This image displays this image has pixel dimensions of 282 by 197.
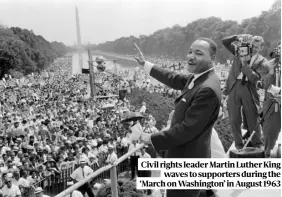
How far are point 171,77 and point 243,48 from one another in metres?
1.49

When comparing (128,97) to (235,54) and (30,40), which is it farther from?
(30,40)

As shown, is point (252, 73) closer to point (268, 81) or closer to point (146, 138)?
point (268, 81)

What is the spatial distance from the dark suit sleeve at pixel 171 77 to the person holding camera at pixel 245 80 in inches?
53.6

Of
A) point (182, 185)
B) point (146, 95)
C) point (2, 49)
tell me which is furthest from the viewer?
point (2, 49)

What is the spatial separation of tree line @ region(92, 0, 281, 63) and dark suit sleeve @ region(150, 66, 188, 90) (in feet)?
109

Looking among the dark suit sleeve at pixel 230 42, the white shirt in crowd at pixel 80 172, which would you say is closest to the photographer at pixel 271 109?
the dark suit sleeve at pixel 230 42

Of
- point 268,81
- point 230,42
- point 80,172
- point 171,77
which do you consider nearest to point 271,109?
point 268,81

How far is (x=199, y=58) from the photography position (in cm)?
274

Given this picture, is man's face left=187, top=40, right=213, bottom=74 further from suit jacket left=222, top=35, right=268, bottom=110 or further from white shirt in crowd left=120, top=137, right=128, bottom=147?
white shirt in crowd left=120, top=137, right=128, bottom=147

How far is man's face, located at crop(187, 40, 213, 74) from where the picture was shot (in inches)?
108

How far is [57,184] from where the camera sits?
7.88m

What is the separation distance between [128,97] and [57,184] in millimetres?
14465

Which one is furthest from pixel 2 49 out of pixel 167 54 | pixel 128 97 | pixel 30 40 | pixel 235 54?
pixel 235 54

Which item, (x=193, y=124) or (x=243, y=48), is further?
(x=243, y=48)
